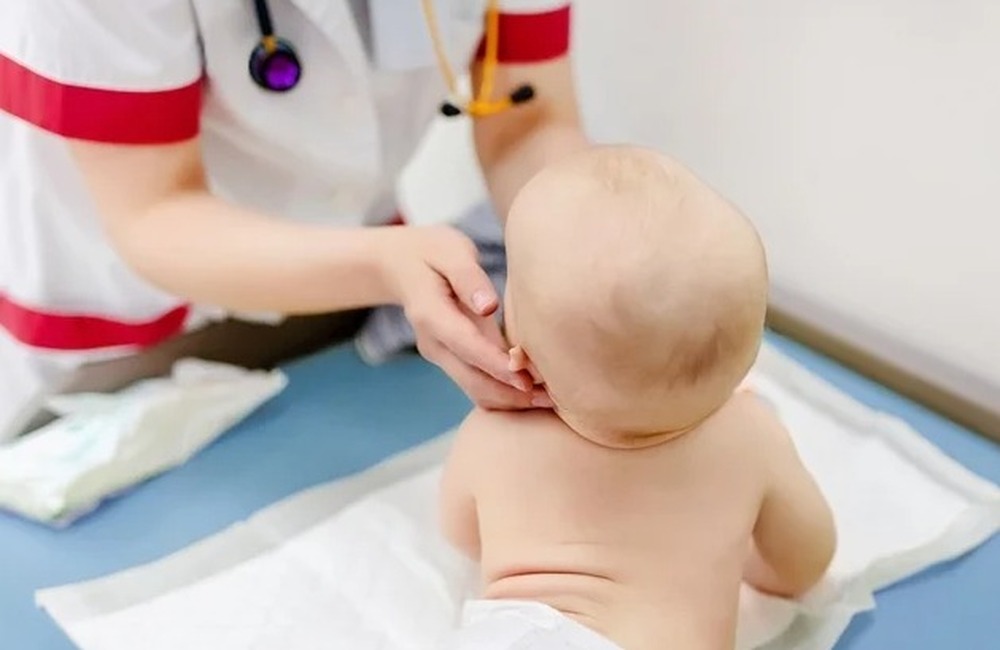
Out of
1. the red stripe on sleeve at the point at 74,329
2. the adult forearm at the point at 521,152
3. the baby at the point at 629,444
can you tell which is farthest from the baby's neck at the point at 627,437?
the red stripe on sleeve at the point at 74,329

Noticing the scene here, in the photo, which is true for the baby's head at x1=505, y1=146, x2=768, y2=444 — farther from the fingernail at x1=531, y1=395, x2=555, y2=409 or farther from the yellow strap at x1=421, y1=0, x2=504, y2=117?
the yellow strap at x1=421, y1=0, x2=504, y2=117

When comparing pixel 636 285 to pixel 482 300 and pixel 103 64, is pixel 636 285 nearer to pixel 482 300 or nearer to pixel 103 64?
pixel 482 300

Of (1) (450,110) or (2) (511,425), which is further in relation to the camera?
(1) (450,110)

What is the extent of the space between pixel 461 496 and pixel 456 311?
0.11m

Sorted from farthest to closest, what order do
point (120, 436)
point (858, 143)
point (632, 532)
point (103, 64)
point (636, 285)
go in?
point (858, 143) < point (120, 436) < point (103, 64) < point (632, 532) < point (636, 285)

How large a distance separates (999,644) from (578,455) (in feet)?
1.10

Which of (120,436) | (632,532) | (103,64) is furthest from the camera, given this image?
(120,436)

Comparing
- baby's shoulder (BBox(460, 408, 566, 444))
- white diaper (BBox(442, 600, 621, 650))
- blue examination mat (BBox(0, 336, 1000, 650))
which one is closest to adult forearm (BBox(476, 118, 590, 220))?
blue examination mat (BBox(0, 336, 1000, 650))

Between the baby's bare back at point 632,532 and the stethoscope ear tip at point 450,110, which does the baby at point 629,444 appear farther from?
the stethoscope ear tip at point 450,110

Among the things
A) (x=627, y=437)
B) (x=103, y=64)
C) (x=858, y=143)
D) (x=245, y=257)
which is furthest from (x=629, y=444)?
(x=858, y=143)

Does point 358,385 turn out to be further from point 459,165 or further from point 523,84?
point 459,165

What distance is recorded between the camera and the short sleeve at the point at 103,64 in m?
0.79

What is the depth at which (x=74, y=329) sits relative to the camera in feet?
3.21

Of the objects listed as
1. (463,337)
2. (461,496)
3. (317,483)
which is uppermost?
(463,337)
